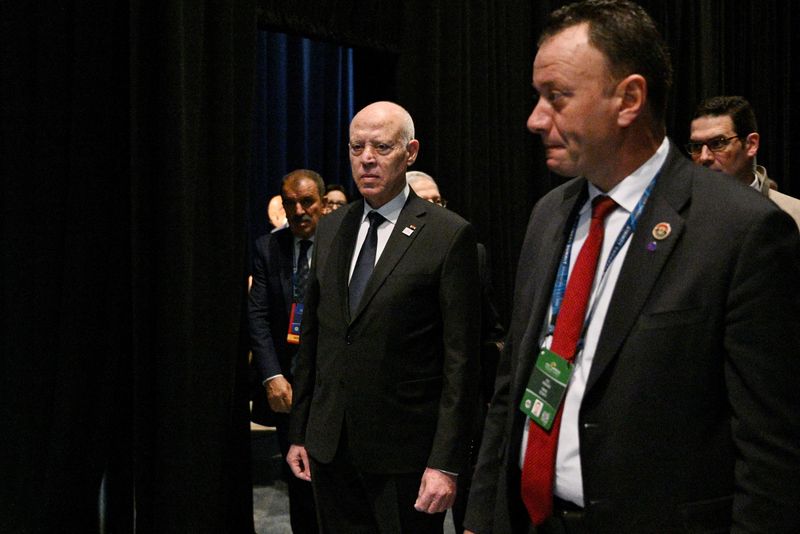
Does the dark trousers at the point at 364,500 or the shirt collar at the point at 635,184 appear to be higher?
the shirt collar at the point at 635,184

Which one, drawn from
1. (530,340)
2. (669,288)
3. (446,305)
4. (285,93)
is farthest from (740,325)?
(285,93)

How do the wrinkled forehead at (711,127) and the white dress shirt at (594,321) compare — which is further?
the wrinkled forehead at (711,127)

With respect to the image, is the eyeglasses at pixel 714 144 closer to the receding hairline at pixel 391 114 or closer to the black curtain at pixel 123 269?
the receding hairline at pixel 391 114

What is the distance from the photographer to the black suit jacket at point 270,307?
10.5ft

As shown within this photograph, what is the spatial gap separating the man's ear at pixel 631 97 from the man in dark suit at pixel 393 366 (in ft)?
2.89

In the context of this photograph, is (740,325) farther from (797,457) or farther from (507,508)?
(507,508)

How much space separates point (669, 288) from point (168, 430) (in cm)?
224

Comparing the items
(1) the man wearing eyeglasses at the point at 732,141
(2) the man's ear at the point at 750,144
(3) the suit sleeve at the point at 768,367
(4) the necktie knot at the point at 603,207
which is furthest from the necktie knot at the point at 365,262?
(2) the man's ear at the point at 750,144

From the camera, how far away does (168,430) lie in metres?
2.96

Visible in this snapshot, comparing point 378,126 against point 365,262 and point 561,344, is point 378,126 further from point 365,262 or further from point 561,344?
point 561,344

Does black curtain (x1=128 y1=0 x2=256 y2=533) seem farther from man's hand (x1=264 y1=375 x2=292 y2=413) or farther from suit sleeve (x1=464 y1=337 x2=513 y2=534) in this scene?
suit sleeve (x1=464 y1=337 x2=513 y2=534)

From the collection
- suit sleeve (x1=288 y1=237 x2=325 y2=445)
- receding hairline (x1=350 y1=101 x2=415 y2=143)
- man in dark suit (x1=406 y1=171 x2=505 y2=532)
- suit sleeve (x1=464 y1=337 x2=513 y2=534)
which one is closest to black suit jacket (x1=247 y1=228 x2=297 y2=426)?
man in dark suit (x1=406 y1=171 x2=505 y2=532)

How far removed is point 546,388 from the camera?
130 cm

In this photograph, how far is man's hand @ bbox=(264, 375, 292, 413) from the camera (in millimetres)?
3068
